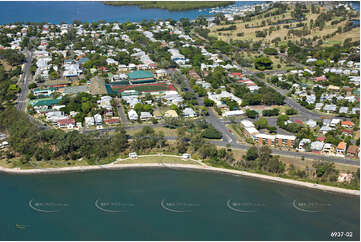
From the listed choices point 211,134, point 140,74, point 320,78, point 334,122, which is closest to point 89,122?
point 211,134

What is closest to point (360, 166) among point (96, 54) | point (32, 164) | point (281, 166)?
point (281, 166)

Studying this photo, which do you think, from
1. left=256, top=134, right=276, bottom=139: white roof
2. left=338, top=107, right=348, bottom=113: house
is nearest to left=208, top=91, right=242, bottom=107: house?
left=256, top=134, right=276, bottom=139: white roof

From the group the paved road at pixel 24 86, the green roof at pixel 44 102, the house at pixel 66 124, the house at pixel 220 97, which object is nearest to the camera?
the house at pixel 66 124

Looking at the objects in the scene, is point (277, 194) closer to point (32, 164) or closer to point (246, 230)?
point (246, 230)

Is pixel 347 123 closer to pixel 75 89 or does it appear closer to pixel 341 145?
pixel 341 145

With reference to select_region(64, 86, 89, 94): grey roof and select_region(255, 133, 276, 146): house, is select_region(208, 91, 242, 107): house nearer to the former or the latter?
select_region(255, 133, 276, 146): house

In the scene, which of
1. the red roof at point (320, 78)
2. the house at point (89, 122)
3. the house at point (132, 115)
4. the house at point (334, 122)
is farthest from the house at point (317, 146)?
the house at point (89, 122)

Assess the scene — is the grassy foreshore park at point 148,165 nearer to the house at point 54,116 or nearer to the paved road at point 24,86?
the house at point 54,116

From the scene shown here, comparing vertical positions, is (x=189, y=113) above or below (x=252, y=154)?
above

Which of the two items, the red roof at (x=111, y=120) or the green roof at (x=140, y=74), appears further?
the green roof at (x=140, y=74)
